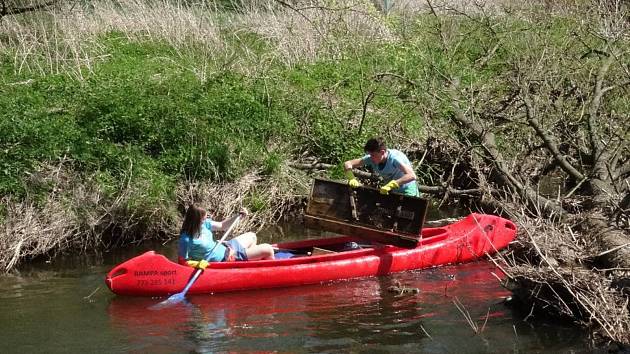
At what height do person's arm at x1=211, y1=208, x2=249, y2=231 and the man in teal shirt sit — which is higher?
the man in teal shirt

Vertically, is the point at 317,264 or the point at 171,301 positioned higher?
the point at 317,264

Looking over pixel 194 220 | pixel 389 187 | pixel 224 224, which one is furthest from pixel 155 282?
pixel 389 187

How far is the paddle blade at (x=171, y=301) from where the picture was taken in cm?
943

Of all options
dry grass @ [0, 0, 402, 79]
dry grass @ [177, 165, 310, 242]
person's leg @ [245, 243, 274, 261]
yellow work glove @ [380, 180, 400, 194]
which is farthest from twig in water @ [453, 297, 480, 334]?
dry grass @ [0, 0, 402, 79]

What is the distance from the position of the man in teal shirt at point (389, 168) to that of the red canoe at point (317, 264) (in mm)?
667

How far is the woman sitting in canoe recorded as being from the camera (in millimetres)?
9711

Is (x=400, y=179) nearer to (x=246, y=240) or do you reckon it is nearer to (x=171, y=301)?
(x=246, y=240)

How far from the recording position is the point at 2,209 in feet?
36.2

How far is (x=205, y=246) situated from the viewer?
32.2ft

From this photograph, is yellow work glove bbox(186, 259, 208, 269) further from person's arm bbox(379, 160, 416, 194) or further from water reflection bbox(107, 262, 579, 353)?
person's arm bbox(379, 160, 416, 194)

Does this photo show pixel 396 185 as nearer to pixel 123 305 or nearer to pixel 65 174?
pixel 123 305

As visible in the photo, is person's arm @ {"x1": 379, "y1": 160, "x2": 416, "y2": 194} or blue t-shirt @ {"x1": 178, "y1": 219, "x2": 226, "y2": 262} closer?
blue t-shirt @ {"x1": 178, "y1": 219, "x2": 226, "y2": 262}

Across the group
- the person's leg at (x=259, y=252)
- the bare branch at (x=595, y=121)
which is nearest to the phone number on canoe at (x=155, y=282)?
the person's leg at (x=259, y=252)

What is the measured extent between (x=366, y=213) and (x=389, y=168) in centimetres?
67
